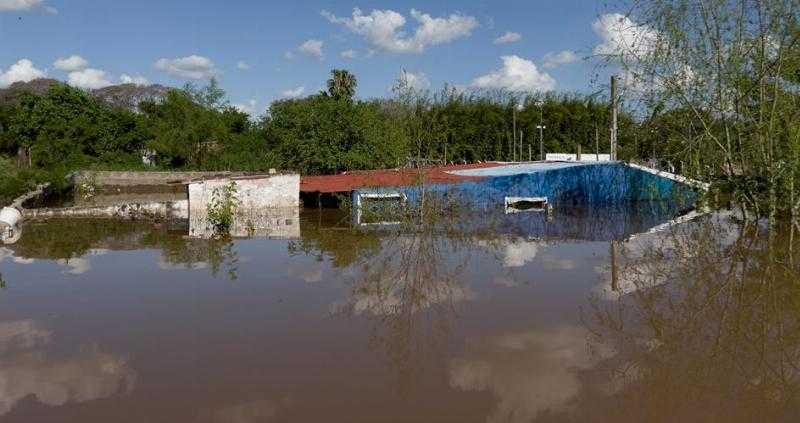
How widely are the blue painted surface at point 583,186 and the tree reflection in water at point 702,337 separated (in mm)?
7588

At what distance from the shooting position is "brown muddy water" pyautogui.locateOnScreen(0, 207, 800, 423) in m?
3.71

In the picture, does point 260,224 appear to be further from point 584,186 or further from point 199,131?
point 199,131

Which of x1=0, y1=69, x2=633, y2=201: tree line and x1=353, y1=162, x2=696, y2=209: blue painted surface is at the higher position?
x1=0, y1=69, x2=633, y2=201: tree line

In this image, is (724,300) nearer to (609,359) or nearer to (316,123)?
(609,359)

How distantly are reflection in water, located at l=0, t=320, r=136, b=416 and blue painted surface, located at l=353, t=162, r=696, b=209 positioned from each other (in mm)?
12007

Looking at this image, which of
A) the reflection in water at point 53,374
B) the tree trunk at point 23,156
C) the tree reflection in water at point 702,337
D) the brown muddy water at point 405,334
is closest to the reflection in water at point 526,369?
the brown muddy water at point 405,334

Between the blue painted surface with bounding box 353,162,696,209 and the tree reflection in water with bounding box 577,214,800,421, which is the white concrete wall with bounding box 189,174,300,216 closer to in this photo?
the blue painted surface with bounding box 353,162,696,209

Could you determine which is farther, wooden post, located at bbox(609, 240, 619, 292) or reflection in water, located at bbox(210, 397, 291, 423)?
wooden post, located at bbox(609, 240, 619, 292)

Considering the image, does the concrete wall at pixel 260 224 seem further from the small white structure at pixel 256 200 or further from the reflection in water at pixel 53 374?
the reflection in water at pixel 53 374

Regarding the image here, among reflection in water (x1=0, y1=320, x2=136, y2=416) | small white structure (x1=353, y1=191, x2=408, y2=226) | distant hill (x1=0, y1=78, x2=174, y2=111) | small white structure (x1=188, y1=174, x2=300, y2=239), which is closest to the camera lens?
reflection in water (x1=0, y1=320, x2=136, y2=416)

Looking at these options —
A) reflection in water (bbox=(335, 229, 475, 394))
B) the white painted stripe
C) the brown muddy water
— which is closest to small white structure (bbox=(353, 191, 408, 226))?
reflection in water (bbox=(335, 229, 475, 394))

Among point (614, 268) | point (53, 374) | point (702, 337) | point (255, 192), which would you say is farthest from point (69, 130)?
point (702, 337)

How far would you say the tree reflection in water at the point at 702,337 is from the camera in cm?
363

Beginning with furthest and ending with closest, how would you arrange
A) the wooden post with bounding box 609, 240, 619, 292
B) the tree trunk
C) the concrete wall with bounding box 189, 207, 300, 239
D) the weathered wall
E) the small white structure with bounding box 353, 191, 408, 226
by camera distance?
the tree trunk
the weathered wall
the small white structure with bounding box 353, 191, 408, 226
the concrete wall with bounding box 189, 207, 300, 239
the wooden post with bounding box 609, 240, 619, 292
